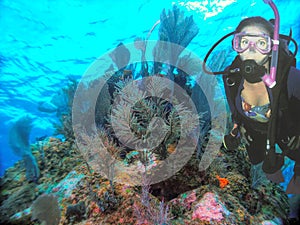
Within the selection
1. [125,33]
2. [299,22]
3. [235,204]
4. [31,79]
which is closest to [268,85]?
[235,204]

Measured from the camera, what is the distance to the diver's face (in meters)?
3.10

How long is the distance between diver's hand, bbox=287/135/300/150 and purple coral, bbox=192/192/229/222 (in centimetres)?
167

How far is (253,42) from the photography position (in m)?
3.11

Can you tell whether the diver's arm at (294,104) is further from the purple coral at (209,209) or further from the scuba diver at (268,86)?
the purple coral at (209,209)

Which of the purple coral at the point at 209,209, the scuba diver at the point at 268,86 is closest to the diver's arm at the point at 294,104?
the scuba diver at the point at 268,86

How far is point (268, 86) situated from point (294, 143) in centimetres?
119

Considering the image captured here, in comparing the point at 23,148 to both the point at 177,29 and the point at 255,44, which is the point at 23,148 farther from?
the point at 255,44

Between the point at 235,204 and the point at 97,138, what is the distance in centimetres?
297

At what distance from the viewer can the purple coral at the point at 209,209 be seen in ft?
9.61

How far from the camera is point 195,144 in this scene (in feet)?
12.6

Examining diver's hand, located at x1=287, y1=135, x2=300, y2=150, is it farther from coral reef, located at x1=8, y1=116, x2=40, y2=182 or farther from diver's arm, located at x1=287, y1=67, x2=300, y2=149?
coral reef, located at x1=8, y1=116, x2=40, y2=182

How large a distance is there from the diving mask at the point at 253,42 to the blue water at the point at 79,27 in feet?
17.6

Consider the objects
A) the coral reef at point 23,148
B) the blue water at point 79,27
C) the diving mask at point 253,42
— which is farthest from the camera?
the blue water at point 79,27

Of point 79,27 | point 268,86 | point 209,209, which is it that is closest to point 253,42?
point 268,86
